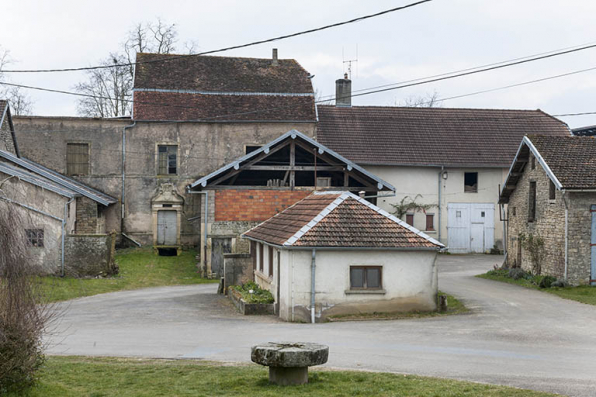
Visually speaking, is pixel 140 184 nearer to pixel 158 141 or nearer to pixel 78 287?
pixel 158 141

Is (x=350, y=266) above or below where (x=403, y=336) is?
above

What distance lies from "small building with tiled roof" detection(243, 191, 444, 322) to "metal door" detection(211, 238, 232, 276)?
1018 cm

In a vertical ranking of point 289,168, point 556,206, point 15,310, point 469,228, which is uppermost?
point 289,168

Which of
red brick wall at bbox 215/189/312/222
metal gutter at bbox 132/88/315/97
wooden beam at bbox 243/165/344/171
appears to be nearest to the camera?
wooden beam at bbox 243/165/344/171

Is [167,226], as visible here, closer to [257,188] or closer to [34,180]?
[257,188]

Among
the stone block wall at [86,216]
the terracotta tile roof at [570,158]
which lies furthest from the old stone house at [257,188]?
the terracotta tile roof at [570,158]

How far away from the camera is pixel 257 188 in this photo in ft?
102

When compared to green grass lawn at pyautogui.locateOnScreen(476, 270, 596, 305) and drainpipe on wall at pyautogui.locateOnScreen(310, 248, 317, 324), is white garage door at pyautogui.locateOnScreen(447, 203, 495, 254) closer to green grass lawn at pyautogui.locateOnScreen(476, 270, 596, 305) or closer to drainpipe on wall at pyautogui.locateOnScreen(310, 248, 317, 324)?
green grass lawn at pyautogui.locateOnScreen(476, 270, 596, 305)

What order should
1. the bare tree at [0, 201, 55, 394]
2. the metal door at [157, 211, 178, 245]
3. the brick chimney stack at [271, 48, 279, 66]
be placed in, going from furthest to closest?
the brick chimney stack at [271, 48, 279, 66]
the metal door at [157, 211, 178, 245]
the bare tree at [0, 201, 55, 394]

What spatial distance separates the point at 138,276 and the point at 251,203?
5915 millimetres

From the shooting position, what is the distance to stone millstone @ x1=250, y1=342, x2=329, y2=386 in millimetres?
10719

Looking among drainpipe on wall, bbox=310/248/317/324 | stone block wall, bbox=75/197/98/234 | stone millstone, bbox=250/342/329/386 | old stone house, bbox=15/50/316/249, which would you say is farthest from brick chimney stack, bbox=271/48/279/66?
stone millstone, bbox=250/342/329/386

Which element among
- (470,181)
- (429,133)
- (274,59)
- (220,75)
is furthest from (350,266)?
(274,59)

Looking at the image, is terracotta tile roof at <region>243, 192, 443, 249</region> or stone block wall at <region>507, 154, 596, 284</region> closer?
terracotta tile roof at <region>243, 192, 443, 249</region>
